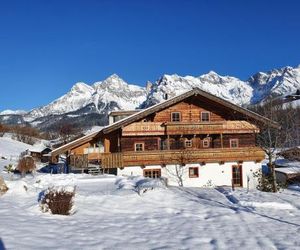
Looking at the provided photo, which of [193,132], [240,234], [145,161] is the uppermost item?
[193,132]

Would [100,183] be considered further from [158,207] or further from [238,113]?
[238,113]

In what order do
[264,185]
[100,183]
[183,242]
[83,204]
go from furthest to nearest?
[264,185] < [100,183] < [83,204] < [183,242]

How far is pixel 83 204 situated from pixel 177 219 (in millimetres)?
3636

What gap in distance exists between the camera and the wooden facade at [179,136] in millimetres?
32250

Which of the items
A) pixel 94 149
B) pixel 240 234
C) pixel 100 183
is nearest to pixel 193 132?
pixel 94 149

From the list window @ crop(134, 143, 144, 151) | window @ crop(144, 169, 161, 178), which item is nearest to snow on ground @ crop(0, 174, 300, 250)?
window @ crop(144, 169, 161, 178)

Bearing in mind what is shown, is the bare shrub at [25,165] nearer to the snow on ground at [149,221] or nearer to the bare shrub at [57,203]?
the snow on ground at [149,221]

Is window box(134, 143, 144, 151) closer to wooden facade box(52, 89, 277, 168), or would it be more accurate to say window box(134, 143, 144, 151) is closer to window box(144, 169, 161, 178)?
wooden facade box(52, 89, 277, 168)

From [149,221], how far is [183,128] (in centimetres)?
2026

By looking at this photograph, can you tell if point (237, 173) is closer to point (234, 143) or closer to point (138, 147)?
point (234, 143)

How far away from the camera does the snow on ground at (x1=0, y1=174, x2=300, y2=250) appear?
10648 mm

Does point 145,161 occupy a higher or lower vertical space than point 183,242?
higher

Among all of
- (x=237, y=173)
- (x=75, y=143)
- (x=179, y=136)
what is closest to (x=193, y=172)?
(x=179, y=136)

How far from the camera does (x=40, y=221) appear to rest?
40.7ft
